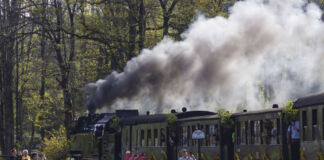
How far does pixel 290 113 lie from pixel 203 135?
436 centimetres

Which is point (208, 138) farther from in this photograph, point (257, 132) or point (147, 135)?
point (147, 135)

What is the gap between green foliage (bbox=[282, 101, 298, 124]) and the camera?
16578 mm

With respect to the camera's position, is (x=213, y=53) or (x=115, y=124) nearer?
(x=115, y=124)

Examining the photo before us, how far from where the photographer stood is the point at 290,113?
16609 millimetres

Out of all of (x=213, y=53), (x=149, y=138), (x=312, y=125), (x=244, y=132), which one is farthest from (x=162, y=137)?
(x=312, y=125)

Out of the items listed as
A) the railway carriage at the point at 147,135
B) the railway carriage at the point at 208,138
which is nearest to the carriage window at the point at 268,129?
the railway carriage at the point at 208,138

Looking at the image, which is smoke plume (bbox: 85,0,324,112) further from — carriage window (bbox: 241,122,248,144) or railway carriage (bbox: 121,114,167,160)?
carriage window (bbox: 241,122,248,144)

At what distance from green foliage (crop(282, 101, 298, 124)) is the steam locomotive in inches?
5.5

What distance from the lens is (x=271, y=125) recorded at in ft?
57.9

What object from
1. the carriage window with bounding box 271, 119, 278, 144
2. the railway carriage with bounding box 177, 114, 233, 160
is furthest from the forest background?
the carriage window with bounding box 271, 119, 278, 144

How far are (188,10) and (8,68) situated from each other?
519 inches

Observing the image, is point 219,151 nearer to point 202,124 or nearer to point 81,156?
point 202,124

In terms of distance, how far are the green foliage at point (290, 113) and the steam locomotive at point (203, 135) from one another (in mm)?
141

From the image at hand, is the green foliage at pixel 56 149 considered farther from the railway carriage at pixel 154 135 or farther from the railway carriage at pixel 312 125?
the railway carriage at pixel 312 125
